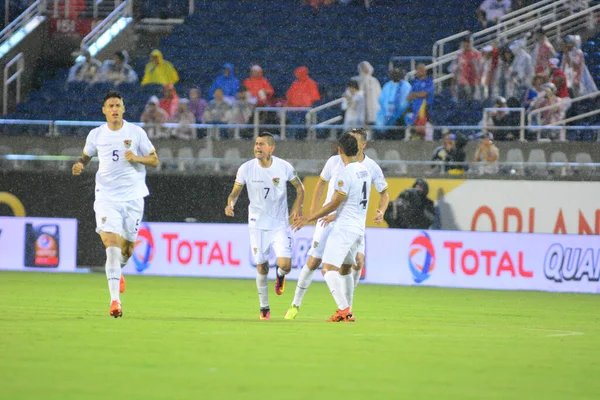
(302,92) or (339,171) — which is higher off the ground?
(302,92)

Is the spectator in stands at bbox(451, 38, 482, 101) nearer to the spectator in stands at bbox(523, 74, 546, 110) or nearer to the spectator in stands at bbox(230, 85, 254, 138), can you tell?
the spectator in stands at bbox(523, 74, 546, 110)

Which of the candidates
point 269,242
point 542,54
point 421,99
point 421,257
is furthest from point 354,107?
point 269,242

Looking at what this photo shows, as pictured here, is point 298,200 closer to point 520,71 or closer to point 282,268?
point 282,268

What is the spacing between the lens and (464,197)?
24.1m

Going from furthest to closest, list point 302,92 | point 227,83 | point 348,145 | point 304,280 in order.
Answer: point 227,83, point 302,92, point 304,280, point 348,145

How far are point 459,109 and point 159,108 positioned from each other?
6.30m

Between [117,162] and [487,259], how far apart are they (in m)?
9.57

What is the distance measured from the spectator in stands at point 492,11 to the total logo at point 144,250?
9480mm

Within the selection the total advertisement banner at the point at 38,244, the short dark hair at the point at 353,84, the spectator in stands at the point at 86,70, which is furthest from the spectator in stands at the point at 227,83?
the total advertisement banner at the point at 38,244

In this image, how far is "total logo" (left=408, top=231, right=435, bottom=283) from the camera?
22938 millimetres

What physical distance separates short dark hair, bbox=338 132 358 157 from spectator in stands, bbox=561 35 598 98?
1243cm

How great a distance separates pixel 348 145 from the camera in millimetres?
13938

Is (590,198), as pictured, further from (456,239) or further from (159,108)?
(159,108)

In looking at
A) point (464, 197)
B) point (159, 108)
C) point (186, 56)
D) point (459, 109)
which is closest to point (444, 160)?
point (464, 197)
